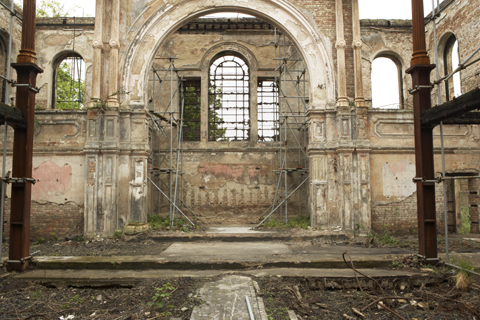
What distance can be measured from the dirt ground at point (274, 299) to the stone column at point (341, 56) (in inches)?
201

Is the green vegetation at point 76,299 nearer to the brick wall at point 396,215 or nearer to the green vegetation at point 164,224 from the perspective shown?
the green vegetation at point 164,224

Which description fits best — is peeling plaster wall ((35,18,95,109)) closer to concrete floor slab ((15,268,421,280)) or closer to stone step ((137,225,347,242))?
stone step ((137,225,347,242))

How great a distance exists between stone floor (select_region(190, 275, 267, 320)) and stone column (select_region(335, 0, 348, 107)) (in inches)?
244

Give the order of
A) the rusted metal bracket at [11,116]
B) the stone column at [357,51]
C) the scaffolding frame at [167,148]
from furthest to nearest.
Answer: the scaffolding frame at [167,148] < the stone column at [357,51] < the rusted metal bracket at [11,116]

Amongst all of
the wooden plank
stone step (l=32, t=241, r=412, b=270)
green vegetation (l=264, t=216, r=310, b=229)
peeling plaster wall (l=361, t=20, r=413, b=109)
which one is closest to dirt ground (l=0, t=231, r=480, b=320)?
stone step (l=32, t=241, r=412, b=270)

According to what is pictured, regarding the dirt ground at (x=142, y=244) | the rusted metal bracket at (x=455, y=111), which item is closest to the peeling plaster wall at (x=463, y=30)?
the dirt ground at (x=142, y=244)

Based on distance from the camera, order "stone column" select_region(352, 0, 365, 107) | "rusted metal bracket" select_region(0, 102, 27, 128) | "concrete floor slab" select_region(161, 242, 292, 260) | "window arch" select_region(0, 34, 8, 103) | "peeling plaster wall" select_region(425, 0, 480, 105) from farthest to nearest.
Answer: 1. "window arch" select_region(0, 34, 8, 103)
2. "peeling plaster wall" select_region(425, 0, 480, 105)
3. "stone column" select_region(352, 0, 365, 107)
4. "concrete floor slab" select_region(161, 242, 292, 260)
5. "rusted metal bracket" select_region(0, 102, 27, 128)

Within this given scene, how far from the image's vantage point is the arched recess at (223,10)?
9516 millimetres

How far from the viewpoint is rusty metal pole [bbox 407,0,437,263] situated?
552 cm

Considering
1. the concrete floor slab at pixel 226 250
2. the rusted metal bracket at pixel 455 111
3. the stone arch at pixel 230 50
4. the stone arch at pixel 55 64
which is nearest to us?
the rusted metal bracket at pixel 455 111

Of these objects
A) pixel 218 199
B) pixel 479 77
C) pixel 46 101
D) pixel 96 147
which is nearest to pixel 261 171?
pixel 218 199

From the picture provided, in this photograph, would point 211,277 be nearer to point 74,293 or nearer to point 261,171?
point 74,293

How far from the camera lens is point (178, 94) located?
1338cm

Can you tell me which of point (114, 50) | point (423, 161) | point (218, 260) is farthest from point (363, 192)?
point (114, 50)
